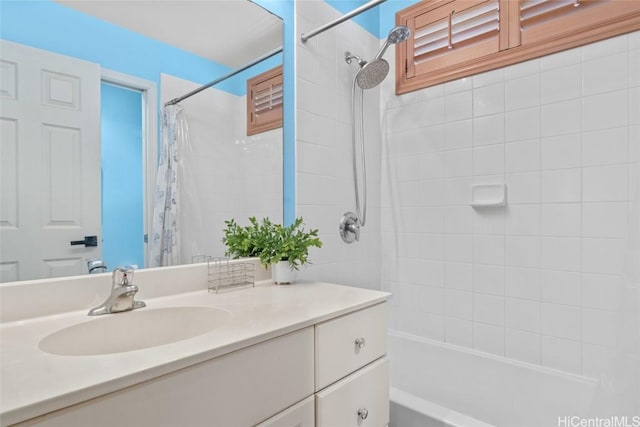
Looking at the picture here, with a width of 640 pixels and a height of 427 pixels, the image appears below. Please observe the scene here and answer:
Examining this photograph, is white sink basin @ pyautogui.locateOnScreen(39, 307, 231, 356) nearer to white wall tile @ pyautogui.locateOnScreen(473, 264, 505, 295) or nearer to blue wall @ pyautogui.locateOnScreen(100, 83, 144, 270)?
blue wall @ pyautogui.locateOnScreen(100, 83, 144, 270)

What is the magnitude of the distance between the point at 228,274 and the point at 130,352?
2.09 feet

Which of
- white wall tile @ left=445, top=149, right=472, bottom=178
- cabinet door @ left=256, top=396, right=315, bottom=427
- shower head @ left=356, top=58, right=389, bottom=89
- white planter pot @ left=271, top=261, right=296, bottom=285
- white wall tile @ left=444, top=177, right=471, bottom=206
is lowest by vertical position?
cabinet door @ left=256, top=396, right=315, bottom=427

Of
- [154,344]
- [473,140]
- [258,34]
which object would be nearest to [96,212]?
[154,344]

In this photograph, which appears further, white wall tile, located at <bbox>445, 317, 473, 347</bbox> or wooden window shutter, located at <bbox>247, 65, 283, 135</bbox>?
white wall tile, located at <bbox>445, 317, 473, 347</bbox>

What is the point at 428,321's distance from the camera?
6.33 feet

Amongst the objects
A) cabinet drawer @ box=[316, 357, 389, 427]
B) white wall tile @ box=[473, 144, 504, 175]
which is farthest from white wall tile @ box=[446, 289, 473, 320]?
cabinet drawer @ box=[316, 357, 389, 427]

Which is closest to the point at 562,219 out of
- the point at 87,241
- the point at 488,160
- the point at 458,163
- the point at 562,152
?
the point at 562,152

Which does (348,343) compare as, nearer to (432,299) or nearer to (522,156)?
(432,299)

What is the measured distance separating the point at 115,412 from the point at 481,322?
5.44ft

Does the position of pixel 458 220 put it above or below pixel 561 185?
below

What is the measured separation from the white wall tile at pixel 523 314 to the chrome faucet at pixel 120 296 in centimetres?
159

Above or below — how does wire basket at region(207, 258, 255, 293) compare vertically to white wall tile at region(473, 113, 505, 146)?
below

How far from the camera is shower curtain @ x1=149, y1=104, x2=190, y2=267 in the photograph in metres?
1.15

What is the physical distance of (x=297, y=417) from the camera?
2.78ft
